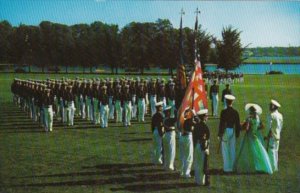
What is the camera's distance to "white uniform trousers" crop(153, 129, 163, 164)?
1370cm

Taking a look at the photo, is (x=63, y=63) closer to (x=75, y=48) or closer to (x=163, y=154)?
(x=75, y=48)

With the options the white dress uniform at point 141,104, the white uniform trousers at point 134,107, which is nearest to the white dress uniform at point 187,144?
the white dress uniform at point 141,104

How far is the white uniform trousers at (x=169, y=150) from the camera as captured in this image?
43.2 feet

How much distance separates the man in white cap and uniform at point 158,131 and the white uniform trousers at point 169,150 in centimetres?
23

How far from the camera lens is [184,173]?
12.4m

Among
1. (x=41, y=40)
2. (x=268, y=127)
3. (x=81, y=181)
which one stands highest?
(x=41, y=40)

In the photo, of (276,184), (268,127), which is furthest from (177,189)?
(268,127)

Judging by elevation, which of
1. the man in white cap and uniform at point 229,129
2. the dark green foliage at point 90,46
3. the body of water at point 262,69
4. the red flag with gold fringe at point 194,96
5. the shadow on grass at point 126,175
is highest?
the dark green foliage at point 90,46

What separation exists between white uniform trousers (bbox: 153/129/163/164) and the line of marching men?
8036 mm

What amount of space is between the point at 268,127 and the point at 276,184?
2077mm

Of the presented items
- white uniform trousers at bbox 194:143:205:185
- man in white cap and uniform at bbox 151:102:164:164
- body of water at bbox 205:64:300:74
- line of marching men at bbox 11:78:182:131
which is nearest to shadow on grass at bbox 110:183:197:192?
white uniform trousers at bbox 194:143:205:185

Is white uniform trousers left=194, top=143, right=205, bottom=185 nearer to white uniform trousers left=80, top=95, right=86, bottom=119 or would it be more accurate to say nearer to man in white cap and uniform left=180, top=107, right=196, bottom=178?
man in white cap and uniform left=180, top=107, right=196, bottom=178

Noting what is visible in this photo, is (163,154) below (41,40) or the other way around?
below

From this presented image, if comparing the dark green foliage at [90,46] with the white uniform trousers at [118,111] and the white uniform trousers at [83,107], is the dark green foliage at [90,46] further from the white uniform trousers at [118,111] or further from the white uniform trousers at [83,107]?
the white uniform trousers at [118,111]
